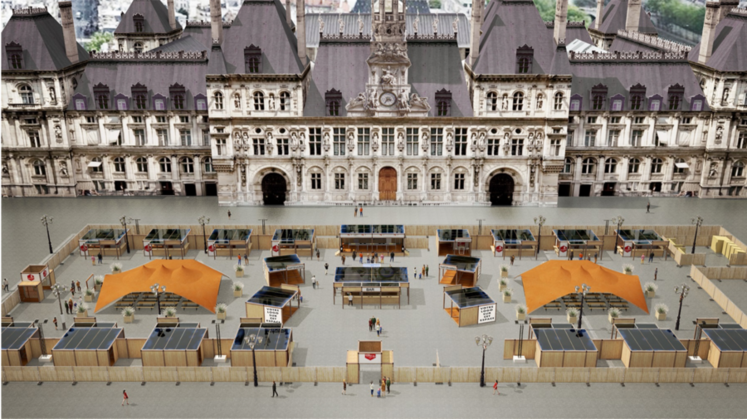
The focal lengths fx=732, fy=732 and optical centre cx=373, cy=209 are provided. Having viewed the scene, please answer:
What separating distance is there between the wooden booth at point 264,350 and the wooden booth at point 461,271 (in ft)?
62.3

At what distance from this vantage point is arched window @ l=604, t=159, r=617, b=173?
8981 centimetres

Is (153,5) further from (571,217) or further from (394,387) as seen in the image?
(394,387)

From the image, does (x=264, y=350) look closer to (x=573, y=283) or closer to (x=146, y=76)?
(x=573, y=283)

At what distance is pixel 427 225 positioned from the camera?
255 ft

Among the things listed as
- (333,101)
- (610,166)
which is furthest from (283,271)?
A: (610,166)

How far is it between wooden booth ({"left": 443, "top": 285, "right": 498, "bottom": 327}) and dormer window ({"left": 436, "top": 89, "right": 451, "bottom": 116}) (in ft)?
90.4

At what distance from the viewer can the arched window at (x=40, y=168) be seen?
89.7 meters

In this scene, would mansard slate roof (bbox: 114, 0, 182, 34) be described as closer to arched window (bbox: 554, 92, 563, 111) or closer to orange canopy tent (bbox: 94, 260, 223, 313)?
orange canopy tent (bbox: 94, 260, 223, 313)

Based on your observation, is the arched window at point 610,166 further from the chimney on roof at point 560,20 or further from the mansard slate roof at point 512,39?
the chimney on roof at point 560,20

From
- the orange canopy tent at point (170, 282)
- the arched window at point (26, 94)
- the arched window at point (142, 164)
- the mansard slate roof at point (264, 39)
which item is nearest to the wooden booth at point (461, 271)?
the orange canopy tent at point (170, 282)

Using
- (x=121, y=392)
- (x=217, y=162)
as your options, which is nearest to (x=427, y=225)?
(x=217, y=162)

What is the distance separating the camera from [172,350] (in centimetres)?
5341

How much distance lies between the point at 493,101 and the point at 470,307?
31833 millimetres

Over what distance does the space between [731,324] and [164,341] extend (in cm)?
4457
